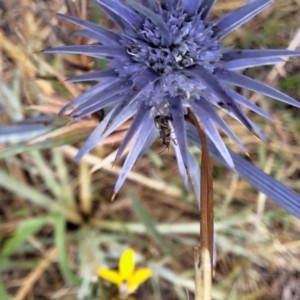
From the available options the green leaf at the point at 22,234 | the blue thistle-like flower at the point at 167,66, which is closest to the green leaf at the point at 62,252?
the green leaf at the point at 22,234

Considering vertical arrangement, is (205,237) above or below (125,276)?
above

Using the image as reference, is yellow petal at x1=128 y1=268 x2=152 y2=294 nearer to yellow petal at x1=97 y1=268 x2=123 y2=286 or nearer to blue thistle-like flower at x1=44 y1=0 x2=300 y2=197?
yellow petal at x1=97 y1=268 x2=123 y2=286

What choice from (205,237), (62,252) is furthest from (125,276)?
(205,237)

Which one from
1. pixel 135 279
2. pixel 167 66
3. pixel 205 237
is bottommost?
pixel 135 279

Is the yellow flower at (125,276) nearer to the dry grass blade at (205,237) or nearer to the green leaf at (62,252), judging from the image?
the green leaf at (62,252)

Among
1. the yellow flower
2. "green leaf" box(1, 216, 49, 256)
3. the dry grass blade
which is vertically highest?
the dry grass blade

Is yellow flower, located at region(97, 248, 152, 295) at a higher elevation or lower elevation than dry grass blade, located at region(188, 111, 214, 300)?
lower

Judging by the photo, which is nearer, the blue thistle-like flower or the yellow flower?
the blue thistle-like flower

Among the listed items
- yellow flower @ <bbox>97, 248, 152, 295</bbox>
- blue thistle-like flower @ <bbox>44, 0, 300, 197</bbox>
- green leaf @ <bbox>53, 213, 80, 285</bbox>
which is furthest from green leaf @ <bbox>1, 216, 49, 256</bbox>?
blue thistle-like flower @ <bbox>44, 0, 300, 197</bbox>

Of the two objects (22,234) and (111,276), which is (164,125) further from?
(22,234)
